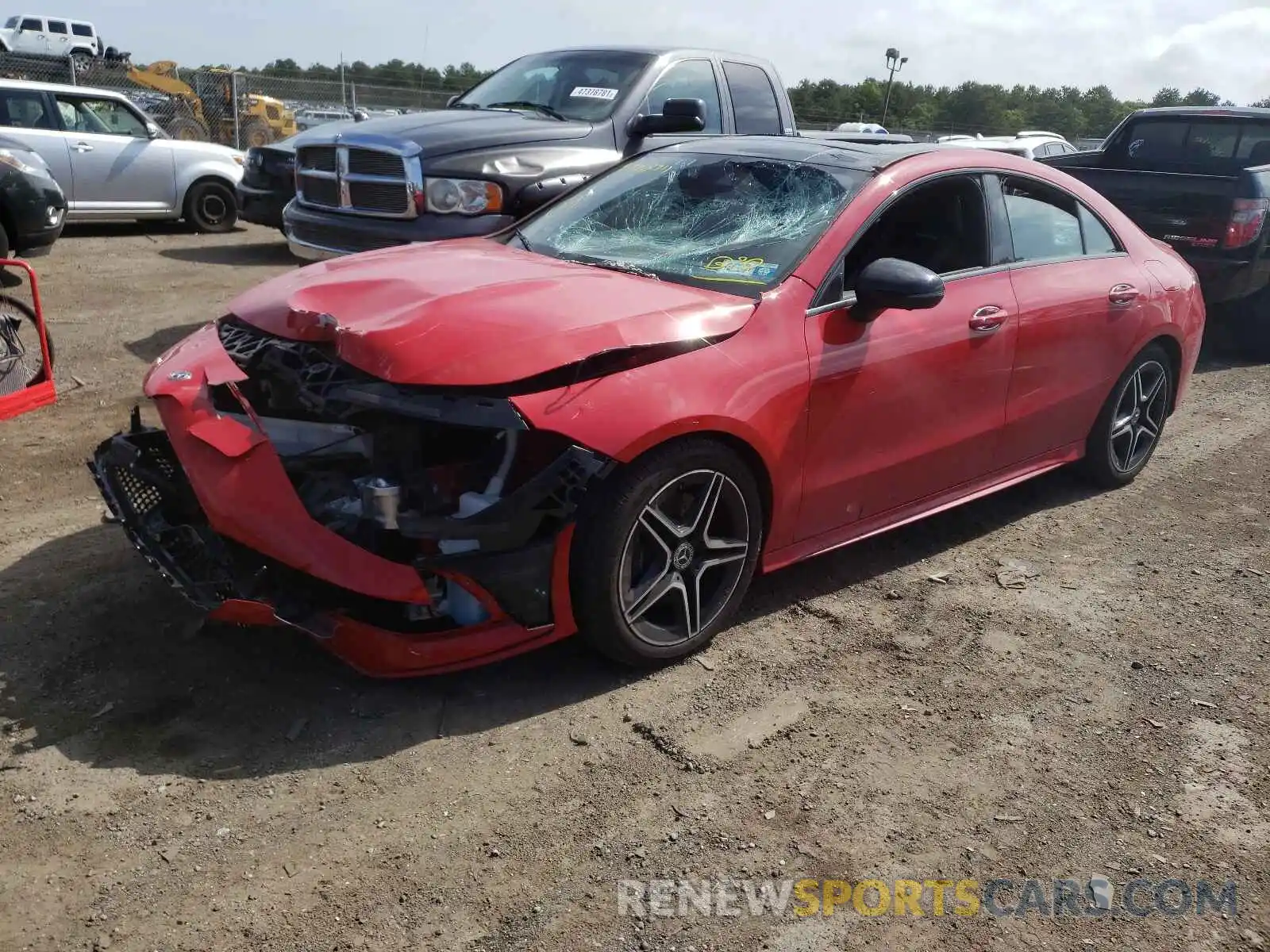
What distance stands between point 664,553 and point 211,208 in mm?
11851

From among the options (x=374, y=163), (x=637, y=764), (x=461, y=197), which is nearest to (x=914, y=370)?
(x=637, y=764)

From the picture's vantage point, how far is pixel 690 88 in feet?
26.8

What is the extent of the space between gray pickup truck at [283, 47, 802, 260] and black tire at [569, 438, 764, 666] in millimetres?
3116

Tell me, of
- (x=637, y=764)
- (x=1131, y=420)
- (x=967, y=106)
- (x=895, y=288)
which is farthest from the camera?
(x=967, y=106)

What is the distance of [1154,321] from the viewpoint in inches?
207

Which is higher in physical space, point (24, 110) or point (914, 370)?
point (24, 110)

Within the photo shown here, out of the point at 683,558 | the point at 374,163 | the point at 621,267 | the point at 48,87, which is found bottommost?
the point at 683,558

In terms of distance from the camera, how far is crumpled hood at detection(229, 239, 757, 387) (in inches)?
126

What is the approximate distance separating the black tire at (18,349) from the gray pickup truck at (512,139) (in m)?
1.88

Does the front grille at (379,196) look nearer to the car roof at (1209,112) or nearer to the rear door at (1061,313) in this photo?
the rear door at (1061,313)

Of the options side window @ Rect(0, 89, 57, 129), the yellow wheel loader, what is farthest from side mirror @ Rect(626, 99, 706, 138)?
the yellow wheel loader

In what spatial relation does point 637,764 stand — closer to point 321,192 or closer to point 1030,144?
point 321,192

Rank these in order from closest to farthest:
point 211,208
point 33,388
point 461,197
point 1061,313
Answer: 1. point 1061,313
2. point 33,388
3. point 461,197
4. point 211,208

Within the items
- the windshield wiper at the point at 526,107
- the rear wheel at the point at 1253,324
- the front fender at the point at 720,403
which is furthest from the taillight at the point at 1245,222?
the front fender at the point at 720,403
